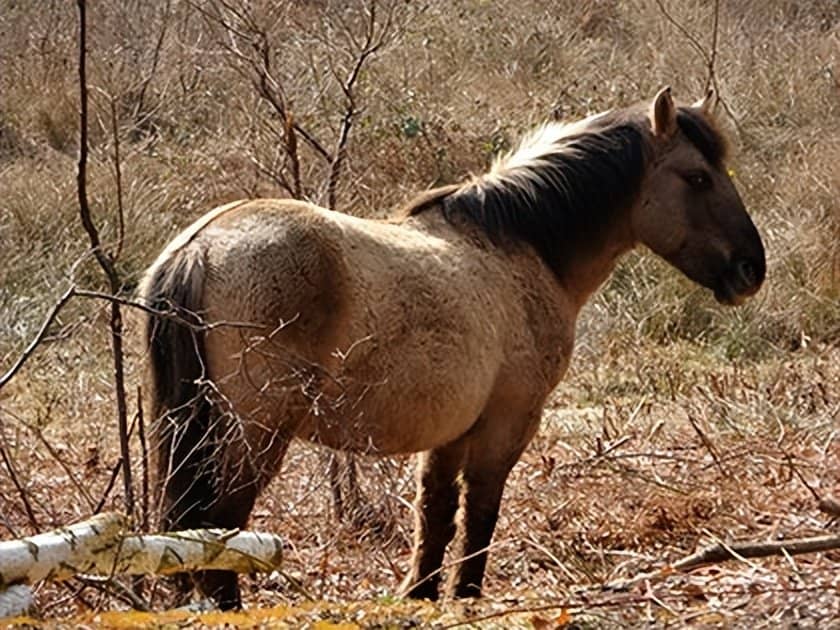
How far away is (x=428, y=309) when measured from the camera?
543 centimetres

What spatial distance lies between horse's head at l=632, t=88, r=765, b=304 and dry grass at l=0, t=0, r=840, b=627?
0.74m

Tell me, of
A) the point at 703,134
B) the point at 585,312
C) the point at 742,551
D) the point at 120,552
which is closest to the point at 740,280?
the point at 703,134

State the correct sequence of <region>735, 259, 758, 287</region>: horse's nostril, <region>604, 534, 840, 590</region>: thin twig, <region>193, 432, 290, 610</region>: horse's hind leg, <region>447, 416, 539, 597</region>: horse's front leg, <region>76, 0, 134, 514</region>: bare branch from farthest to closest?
<region>735, 259, 758, 287</region>: horse's nostril < <region>447, 416, 539, 597</region>: horse's front leg < <region>76, 0, 134, 514</region>: bare branch < <region>193, 432, 290, 610</region>: horse's hind leg < <region>604, 534, 840, 590</region>: thin twig

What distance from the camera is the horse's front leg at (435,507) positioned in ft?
19.3

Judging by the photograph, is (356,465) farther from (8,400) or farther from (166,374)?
(8,400)

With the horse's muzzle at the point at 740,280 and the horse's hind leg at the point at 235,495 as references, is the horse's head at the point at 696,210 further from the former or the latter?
the horse's hind leg at the point at 235,495

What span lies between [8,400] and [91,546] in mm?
5099

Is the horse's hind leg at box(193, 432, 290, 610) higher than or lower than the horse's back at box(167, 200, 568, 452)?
lower

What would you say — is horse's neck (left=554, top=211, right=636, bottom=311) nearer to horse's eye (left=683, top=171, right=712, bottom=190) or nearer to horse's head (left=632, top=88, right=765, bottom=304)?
horse's head (left=632, top=88, right=765, bottom=304)

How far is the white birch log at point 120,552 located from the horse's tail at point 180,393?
2.72ft

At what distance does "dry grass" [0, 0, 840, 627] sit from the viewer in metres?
5.17

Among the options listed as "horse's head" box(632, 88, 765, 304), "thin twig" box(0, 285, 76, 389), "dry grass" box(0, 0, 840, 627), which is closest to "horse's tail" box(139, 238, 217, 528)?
"dry grass" box(0, 0, 840, 627)

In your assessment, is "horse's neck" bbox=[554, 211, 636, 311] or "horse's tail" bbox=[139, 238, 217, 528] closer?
"horse's tail" bbox=[139, 238, 217, 528]

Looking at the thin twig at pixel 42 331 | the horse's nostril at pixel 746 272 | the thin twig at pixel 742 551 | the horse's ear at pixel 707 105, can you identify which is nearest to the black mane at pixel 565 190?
the horse's ear at pixel 707 105
